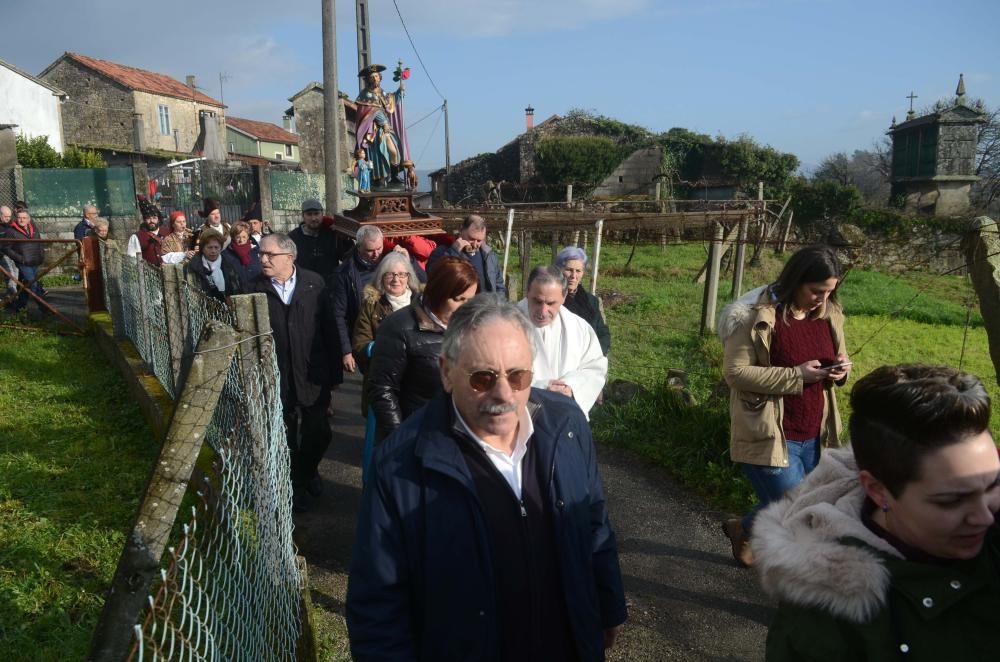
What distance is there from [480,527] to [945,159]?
45411 millimetres

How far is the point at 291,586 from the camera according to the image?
119 inches

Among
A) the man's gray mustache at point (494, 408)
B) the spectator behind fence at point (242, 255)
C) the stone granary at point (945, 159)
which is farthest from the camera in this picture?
the stone granary at point (945, 159)

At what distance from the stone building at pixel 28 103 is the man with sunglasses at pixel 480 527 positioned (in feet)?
117

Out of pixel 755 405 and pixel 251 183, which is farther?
pixel 251 183

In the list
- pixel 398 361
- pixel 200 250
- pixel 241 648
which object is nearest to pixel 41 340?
pixel 200 250

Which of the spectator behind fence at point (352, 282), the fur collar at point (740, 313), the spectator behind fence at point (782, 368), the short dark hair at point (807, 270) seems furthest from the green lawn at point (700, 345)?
the spectator behind fence at point (352, 282)

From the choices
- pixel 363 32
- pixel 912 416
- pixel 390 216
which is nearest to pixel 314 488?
pixel 390 216

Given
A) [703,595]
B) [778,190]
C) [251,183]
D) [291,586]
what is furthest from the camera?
[778,190]

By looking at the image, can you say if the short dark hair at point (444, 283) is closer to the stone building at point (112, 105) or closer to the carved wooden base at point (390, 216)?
the carved wooden base at point (390, 216)

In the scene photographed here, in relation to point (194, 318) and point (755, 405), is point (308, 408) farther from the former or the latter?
point (755, 405)

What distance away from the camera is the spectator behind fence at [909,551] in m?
1.29

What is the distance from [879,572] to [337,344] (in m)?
4.19

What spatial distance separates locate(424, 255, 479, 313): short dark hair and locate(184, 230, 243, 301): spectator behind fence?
12.2 feet

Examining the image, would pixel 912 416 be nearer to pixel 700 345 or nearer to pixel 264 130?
pixel 700 345
